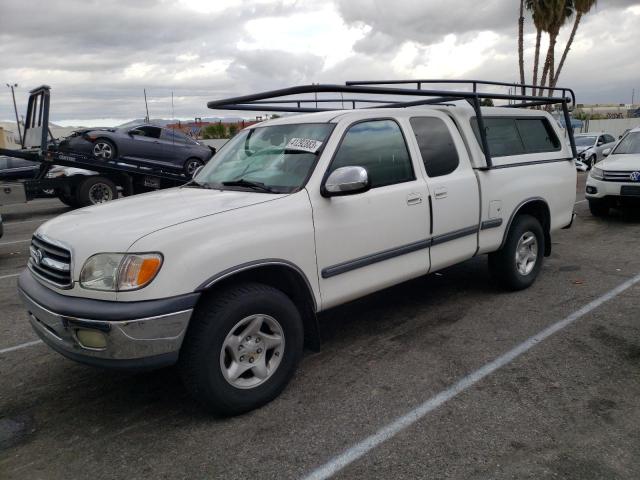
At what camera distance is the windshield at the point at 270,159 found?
3832 millimetres

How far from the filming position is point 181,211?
3.41m

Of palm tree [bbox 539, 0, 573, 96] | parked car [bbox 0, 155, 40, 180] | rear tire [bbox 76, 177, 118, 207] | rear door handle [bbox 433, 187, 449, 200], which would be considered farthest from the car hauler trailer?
palm tree [bbox 539, 0, 573, 96]

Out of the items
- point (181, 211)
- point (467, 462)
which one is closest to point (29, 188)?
point (181, 211)

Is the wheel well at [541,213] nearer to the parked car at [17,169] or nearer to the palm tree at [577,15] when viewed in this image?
the parked car at [17,169]

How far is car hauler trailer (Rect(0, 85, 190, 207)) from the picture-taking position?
11.8m

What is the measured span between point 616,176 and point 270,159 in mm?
7399

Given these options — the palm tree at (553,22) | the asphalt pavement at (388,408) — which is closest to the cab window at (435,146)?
the asphalt pavement at (388,408)

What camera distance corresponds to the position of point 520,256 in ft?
18.5

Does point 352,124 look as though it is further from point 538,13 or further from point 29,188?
point 538,13

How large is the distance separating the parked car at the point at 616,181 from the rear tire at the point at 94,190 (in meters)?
10.4

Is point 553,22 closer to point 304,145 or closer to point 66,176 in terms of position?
point 66,176

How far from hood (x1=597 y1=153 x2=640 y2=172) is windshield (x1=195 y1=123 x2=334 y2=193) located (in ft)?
23.2

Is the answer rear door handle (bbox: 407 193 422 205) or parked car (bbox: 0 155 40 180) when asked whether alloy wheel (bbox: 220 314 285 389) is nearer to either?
rear door handle (bbox: 407 193 422 205)

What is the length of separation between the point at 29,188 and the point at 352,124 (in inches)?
411
